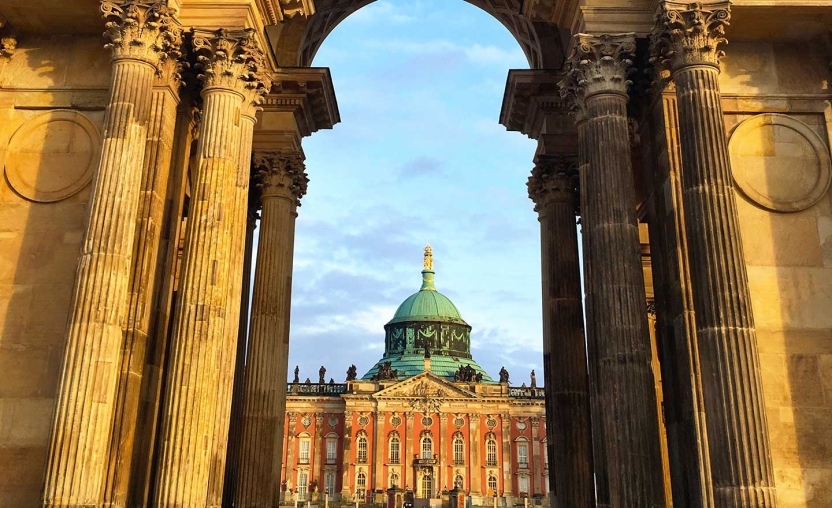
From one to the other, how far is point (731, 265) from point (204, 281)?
42.2ft

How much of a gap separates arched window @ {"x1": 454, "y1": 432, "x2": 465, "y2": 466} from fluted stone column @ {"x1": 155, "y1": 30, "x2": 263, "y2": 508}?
359 ft

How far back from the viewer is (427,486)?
A: 124562mm

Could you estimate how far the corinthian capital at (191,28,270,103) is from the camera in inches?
857

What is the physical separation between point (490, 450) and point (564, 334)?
104m

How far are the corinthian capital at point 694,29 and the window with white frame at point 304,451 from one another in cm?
11338

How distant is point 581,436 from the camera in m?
26.7

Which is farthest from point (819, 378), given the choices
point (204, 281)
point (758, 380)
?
point (204, 281)

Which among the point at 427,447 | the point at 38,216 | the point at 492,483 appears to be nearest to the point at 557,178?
the point at 38,216

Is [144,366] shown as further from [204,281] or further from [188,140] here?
[188,140]

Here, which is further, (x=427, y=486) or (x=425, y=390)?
(x=425, y=390)

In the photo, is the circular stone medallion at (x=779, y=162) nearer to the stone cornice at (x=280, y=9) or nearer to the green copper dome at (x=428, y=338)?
the stone cornice at (x=280, y=9)

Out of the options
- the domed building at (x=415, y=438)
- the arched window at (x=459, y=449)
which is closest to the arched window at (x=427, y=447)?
the domed building at (x=415, y=438)

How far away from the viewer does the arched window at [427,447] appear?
12650cm

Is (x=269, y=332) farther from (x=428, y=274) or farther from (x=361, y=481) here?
(x=428, y=274)
